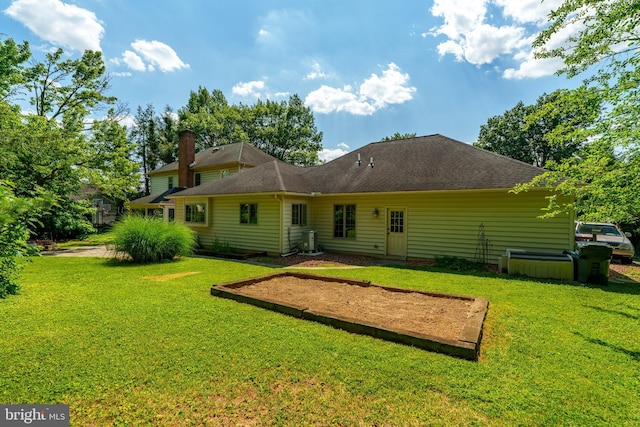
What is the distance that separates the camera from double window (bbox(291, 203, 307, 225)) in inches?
485

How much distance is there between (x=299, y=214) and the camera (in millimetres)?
12703

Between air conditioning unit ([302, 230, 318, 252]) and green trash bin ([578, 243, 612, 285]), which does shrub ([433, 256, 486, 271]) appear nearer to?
green trash bin ([578, 243, 612, 285])

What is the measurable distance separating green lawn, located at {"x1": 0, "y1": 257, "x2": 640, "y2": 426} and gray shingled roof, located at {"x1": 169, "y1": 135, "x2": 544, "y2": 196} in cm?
541

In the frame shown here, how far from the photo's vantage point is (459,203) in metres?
10.2

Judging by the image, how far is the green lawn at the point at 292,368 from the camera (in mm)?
2400

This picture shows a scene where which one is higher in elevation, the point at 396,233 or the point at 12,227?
the point at 12,227

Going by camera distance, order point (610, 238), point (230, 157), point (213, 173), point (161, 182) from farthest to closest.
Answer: point (161, 182)
point (213, 173)
point (230, 157)
point (610, 238)

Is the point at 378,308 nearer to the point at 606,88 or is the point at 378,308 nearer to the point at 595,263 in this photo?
the point at 606,88

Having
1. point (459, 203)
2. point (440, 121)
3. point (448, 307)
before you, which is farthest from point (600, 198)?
point (440, 121)

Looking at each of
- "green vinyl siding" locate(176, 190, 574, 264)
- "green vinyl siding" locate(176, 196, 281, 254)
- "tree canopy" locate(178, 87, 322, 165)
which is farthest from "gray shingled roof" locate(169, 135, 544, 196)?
"tree canopy" locate(178, 87, 322, 165)

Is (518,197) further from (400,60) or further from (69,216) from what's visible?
(69,216)

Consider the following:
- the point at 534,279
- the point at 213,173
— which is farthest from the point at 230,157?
the point at 534,279

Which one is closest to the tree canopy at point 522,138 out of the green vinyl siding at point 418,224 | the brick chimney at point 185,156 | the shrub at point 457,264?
the green vinyl siding at point 418,224

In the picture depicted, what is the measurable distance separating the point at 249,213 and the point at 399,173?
673cm
